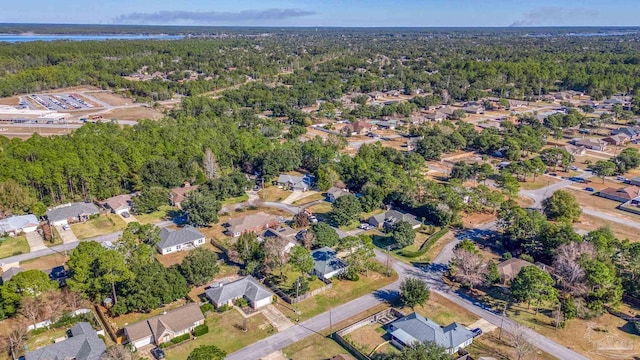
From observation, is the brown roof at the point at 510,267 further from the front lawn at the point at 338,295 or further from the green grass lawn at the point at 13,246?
the green grass lawn at the point at 13,246

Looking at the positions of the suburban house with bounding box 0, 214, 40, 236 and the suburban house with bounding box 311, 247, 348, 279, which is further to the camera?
the suburban house with bounding box 0, 214, 40, 236

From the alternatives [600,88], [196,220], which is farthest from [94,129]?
[600,88]

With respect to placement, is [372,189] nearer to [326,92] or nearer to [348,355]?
[348,355]

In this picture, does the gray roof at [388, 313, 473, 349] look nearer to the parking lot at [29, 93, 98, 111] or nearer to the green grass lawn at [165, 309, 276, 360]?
the green grass lawn at [165, 309, 276, 360]

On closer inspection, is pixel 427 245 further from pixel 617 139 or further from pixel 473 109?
pixel 473 109

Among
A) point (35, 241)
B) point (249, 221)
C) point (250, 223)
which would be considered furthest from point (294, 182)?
point (35, 241)

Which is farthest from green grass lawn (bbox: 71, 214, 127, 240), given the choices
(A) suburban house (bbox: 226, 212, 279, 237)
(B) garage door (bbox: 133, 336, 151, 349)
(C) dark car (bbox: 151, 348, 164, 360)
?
(C) dark car (bbox: 151, 348, 164, 360)
